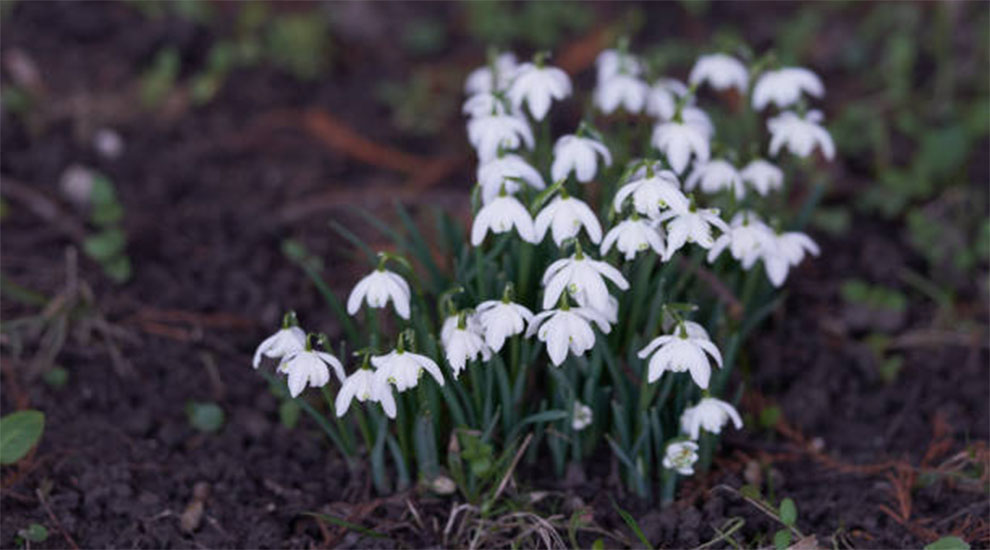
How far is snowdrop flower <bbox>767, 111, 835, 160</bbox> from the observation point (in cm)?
262

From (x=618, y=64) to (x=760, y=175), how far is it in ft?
1.43

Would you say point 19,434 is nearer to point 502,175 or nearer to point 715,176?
point 502,175

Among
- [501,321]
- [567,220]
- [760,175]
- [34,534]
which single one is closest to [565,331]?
[501,321]

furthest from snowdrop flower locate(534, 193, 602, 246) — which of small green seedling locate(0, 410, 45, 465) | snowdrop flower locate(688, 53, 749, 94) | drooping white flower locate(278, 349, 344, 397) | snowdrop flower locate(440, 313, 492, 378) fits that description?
small green seedling locate(0, 410, 45, 465)

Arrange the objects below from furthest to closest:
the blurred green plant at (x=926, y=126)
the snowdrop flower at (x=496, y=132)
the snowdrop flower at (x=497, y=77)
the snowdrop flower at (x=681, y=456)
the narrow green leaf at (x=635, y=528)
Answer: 1. the blurred green plant at (x=926, y=126)
2. the snowdrop flower at (x=497, y=77)
3. the snowdrop flower at (x=496, y=132)
4. the snowdrop flower at (x=681, y=456)
5. the narrow green leaf at (x=635, y=528)

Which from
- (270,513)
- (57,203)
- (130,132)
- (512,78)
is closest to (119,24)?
(130,132)

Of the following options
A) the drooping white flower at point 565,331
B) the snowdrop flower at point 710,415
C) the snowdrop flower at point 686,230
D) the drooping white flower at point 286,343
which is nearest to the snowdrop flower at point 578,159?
the snowdrop flower at point 686,230

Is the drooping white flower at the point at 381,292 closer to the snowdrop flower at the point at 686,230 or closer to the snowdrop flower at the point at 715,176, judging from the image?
the snowdrop flower at the point at 686,230

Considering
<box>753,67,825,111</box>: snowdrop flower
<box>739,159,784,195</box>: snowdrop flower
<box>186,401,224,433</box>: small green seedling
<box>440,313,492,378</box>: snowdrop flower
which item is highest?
<box>753,67,825,111</box>: snowdrop flower

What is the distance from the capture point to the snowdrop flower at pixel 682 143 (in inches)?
97.9

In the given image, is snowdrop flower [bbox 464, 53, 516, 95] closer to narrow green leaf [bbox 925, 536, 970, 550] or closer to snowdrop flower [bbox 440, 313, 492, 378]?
snowdrop flower [bbox 440, 313, 492, 378]

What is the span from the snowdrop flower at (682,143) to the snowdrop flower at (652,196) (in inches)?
12.1

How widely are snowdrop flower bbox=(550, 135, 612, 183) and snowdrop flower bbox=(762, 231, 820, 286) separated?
0.40m

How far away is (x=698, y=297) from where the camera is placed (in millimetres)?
2648
